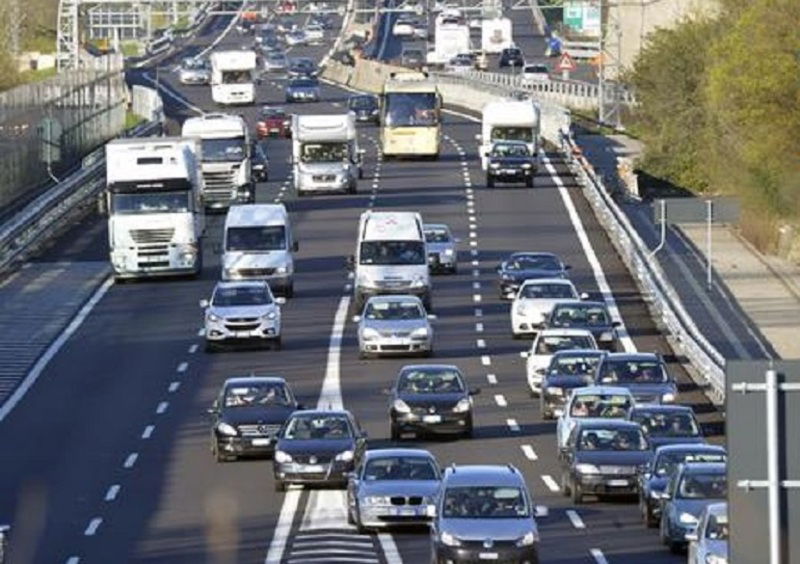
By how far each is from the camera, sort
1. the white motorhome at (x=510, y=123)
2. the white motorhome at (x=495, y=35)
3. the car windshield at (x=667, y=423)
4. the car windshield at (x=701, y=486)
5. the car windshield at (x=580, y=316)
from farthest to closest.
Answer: the white motorhome at (x=495, y=35) → the white motorhome at (x=510, y=123) → the car windshield at (x=580, y=316) → the car windshield at (x=667, y=423) → the car windshield at (x=701, y=486)

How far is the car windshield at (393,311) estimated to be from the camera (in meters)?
57.3

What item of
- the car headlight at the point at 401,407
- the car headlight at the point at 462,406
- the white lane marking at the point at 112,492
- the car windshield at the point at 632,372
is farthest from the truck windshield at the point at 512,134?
the white lane marking at the point at 112,492

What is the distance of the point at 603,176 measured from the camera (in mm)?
97750

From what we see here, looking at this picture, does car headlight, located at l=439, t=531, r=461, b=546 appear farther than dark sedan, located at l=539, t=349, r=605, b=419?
No

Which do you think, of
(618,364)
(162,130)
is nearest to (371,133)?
(162,130)

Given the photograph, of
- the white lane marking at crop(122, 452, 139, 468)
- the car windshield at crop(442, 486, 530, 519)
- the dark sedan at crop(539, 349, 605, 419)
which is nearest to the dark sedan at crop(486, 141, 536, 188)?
the dark sedan at crop(539, 349, 605, 419)

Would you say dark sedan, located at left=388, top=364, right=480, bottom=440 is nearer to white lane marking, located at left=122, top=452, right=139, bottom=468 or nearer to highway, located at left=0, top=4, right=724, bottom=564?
highway, located at left=0, top=4, right=724, bottom=564

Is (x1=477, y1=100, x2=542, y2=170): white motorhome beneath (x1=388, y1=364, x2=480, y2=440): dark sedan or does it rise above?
beneath

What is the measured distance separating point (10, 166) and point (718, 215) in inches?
1053

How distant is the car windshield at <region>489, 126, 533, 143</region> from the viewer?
95.0 metres

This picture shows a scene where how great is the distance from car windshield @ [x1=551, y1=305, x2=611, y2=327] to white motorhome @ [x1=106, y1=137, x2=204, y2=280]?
14.1 meters

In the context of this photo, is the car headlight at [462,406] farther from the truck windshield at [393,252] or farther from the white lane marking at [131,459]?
the truck windshield at [393,252]

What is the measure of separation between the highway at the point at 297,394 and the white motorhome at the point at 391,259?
3.18 ft

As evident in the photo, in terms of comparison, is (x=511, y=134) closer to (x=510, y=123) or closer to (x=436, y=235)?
(x=510, y=123)
